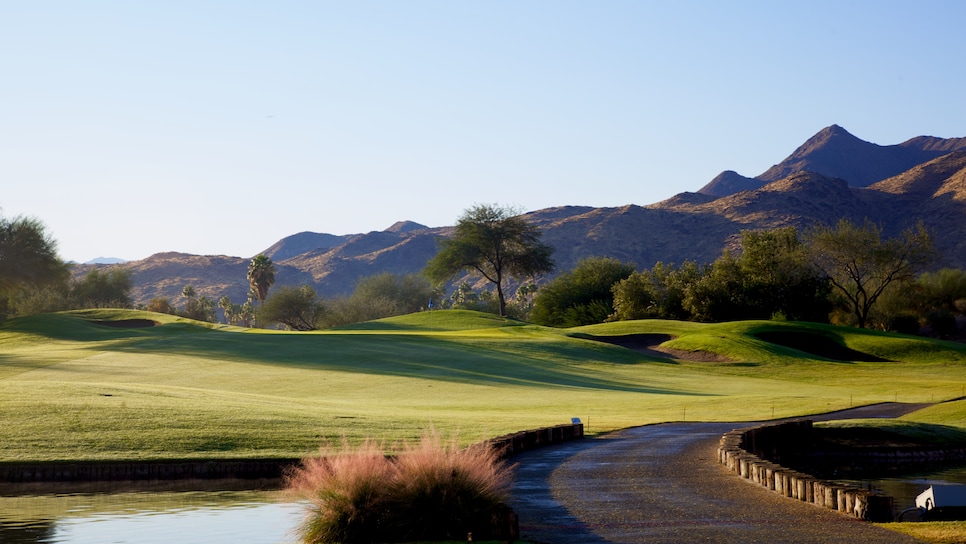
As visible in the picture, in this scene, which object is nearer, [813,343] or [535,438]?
[535,438]

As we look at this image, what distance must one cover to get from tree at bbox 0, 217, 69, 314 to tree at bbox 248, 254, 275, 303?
37.5 metres

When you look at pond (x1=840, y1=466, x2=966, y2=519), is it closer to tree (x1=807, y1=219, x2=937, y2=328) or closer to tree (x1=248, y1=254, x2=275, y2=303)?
tree (x1=807, y1=219, x2=937, y2=328)

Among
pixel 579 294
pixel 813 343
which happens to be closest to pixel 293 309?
pixel 579 294

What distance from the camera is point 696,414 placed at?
33188 millimetres

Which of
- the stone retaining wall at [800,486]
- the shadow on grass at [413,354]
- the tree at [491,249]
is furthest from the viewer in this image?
the tree at [491,249]

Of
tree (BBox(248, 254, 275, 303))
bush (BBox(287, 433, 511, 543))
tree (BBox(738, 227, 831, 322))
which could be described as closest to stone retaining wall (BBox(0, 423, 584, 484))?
bush (BBox(287, 433, 511, 543))

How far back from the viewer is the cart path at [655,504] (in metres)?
12.3

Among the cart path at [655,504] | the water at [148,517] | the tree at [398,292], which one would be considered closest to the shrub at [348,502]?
the water at [148,517]

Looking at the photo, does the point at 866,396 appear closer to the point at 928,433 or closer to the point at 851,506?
the point at 928,433

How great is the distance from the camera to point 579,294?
96312 mm

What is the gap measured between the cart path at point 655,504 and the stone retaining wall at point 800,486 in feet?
0.59

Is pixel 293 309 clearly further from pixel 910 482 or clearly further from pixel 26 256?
pixel 910 482

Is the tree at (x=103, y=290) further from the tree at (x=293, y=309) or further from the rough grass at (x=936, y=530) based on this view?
the rough grass at (x=936, y=530)

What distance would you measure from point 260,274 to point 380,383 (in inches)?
3347
